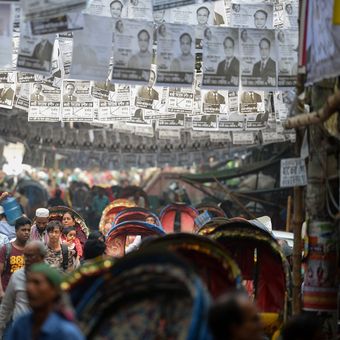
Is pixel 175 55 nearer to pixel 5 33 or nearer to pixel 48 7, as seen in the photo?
pixel 5 33

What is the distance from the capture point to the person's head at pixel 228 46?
14027 mm

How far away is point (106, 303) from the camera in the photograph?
22.7ft

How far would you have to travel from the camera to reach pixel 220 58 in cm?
1402

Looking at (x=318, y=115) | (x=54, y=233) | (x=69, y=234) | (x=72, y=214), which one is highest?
(x=318, y=115)

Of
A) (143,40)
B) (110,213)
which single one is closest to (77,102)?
(110,213)

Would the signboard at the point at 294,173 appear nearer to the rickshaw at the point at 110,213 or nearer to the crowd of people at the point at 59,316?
the crowd of people at the point at 59,316

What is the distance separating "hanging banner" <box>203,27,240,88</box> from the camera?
13945 mm

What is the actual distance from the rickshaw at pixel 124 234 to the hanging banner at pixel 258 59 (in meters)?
2.60

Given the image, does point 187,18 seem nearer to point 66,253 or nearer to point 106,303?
point 66,253

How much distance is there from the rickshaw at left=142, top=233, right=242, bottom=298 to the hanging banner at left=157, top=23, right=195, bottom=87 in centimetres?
A: 501

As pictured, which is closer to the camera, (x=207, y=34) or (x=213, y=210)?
(x=207, y=34)

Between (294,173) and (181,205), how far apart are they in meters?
12.0

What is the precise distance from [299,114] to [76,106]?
998cm

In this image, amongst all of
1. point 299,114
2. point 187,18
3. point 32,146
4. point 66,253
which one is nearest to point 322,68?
point 299,114
